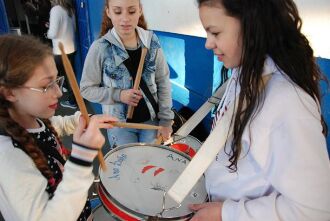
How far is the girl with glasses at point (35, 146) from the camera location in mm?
697

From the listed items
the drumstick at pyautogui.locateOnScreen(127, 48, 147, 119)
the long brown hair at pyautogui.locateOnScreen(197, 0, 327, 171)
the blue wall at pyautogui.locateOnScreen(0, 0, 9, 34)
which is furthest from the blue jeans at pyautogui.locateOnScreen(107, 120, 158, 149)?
the blue wall at pyautogui.locateOnScreen(0, 0, 9, 34)

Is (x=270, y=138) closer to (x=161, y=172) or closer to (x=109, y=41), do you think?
(x=161, y=172)

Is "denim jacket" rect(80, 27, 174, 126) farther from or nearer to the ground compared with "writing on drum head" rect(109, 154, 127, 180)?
farther from the ground

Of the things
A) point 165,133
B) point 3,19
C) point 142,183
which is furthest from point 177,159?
point 3,19

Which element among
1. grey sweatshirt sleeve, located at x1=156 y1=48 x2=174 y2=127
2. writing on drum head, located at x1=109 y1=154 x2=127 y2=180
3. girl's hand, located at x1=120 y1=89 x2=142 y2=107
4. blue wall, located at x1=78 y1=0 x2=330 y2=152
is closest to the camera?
writing on drum head, located at x1=109 y1=154 x2=127 y2=180

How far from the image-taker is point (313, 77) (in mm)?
698

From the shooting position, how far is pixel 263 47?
65cm

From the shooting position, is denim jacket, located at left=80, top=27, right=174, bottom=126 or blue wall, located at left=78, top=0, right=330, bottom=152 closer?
denim jacket, located at left=80, top=27, right=174, bottom=126

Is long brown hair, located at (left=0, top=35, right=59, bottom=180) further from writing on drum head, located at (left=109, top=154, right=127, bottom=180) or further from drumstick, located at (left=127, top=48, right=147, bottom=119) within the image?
drumstick, located at (left=127, top=48, right=147, bottom=119)

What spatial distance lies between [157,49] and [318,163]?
3.48 ft

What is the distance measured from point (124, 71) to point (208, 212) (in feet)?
2.92

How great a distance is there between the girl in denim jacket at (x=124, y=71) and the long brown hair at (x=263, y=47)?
747mm

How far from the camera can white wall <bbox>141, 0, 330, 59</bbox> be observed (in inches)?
46.5

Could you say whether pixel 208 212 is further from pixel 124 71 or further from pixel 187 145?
pixel 124 71
